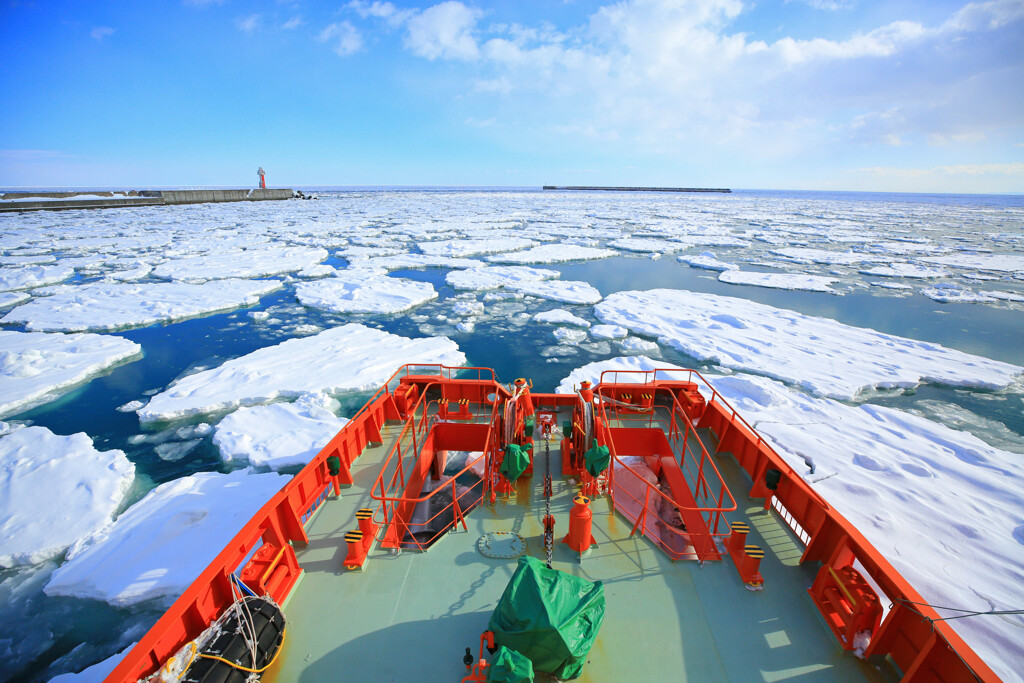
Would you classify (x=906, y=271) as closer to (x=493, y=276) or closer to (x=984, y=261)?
(x=984, y=261)

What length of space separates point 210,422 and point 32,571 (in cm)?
326

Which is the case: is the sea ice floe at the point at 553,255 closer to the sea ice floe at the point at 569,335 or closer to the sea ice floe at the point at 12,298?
the sea ice floe at the point at 569,335

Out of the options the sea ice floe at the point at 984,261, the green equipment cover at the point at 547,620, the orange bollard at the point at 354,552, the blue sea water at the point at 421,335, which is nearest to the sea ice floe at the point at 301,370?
the blue sea water at the point at 421,335

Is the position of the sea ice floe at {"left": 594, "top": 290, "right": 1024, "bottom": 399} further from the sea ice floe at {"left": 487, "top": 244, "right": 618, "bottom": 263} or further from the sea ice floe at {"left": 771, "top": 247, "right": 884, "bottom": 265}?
the sea ice floe at {"left": 771, "top": 247, "right": 884, "bottom": 265}

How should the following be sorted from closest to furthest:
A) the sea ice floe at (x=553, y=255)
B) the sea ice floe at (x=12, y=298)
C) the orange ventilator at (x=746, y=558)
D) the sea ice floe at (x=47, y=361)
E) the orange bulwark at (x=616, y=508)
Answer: the orange bulwark at (x=616, y=508), the orange ventilator at (x=746, y=558), the sea ice floe at (x=47, y=361), the sea ice floe at (x=12, y=298), the sea ice floe at (x=553, y=255)

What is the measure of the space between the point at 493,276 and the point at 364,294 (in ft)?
18.3

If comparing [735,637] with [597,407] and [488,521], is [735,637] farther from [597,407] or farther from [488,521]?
[597,407]

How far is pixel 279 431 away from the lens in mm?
7660

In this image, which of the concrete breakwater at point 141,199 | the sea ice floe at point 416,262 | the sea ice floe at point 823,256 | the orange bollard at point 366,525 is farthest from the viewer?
the concrete breakwater at point 141,199

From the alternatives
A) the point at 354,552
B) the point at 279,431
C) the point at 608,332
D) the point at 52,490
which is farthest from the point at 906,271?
the point at 52,490

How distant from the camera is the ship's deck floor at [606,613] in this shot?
319 centimetres

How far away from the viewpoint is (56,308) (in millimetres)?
13969

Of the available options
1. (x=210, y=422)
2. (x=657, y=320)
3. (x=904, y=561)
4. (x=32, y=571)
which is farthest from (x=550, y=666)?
(x=657, y=320)

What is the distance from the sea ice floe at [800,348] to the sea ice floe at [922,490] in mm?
1338
